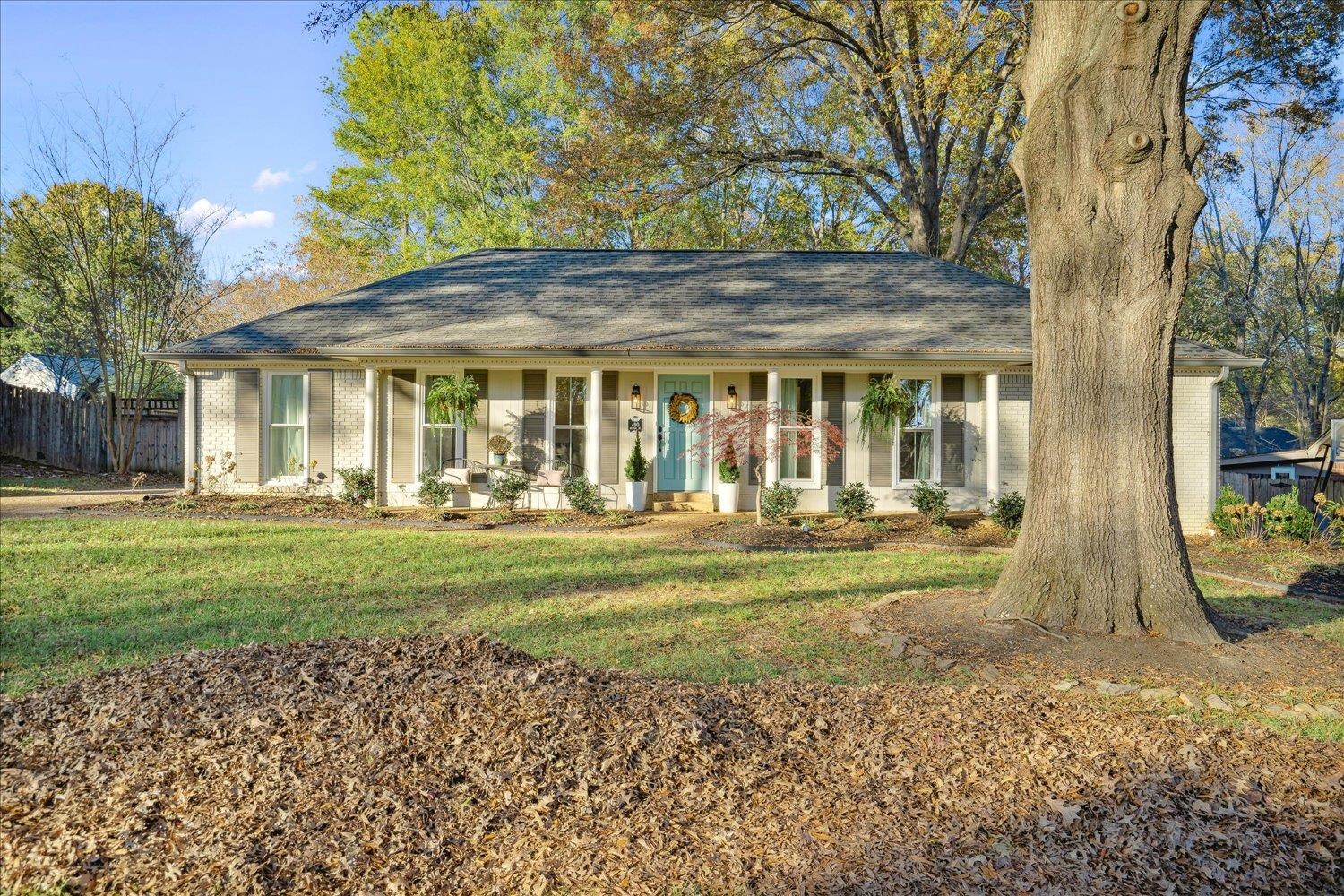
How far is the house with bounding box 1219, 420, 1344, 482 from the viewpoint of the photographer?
12.7 metres

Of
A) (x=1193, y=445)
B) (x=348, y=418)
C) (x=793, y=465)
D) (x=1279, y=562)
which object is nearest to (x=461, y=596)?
(x=793, y=465)

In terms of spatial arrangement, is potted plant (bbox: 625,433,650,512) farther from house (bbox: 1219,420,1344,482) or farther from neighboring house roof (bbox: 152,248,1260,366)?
house (bbox: 1219,420,1344,482)

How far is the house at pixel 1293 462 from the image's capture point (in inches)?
500

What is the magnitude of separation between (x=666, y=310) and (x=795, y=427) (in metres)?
3.24

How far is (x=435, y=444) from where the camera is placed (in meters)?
13.0

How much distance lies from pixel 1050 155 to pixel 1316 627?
13.8 ft

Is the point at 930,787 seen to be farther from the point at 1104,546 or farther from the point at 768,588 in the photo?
the point at 768,588

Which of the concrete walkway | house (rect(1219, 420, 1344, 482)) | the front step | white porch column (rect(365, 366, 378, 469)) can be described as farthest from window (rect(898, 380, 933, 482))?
the concrete walkway

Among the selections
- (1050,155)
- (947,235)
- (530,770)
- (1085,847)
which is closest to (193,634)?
(530,770)

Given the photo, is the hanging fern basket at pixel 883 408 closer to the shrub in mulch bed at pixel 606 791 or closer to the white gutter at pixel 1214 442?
the white gutter at pixel 1214 442

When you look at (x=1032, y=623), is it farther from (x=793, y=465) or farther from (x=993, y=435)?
(x=793, y=465)

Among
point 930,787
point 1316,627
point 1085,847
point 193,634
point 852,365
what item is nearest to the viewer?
point 1085,847

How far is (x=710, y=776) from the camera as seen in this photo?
301 cm

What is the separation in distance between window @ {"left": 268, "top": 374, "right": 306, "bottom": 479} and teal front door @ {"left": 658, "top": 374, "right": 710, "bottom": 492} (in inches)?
235
